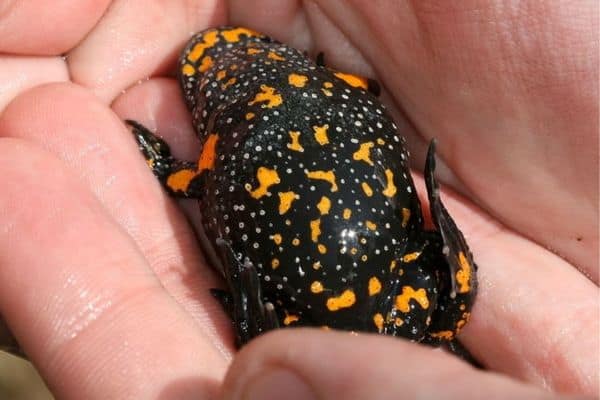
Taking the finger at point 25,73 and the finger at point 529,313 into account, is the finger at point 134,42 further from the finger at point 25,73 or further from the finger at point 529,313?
the finger at point 529,313

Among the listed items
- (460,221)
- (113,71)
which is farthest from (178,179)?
(460,221)

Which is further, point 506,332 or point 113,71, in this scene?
point 113,71

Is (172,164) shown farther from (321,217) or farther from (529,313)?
(529,313)

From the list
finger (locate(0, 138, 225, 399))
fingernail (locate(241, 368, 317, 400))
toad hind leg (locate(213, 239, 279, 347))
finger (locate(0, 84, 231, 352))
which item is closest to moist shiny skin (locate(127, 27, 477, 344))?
toad hind leg (locate(213, 239, 279, 347))

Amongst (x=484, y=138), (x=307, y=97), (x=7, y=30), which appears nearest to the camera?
(x=307, y=97)

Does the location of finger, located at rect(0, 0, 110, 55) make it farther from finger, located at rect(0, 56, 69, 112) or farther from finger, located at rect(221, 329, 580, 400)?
finger, located at rect(221, 329, 580, 400)

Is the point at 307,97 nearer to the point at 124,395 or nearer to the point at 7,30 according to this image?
the point at 124,395

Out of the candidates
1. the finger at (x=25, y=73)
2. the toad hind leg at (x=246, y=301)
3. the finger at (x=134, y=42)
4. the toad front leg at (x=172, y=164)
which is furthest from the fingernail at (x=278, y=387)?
the finger at (x=134, y=42)
